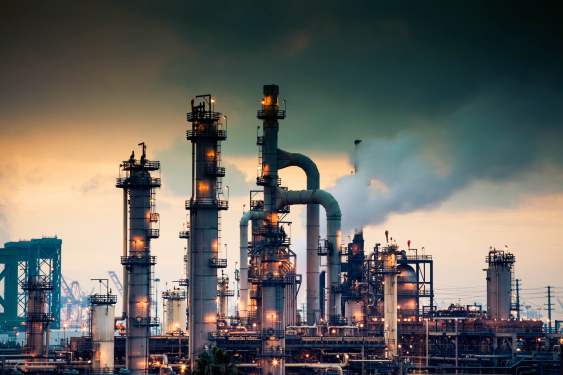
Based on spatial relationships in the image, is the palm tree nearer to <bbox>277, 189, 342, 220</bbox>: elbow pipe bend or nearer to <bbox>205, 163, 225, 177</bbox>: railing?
<bbox>205, 163, 225, 177</bbox>: railing

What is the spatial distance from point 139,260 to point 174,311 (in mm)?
26540

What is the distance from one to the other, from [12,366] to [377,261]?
4031 cm

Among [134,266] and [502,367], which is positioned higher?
[134,266]

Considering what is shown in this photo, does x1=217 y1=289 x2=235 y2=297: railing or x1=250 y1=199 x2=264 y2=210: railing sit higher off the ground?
x1=250 y1=199 x2=264 y2=210: railing

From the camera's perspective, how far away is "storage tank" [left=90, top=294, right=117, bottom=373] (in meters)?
100

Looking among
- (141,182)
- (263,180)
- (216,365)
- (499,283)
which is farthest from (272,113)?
(216,365)

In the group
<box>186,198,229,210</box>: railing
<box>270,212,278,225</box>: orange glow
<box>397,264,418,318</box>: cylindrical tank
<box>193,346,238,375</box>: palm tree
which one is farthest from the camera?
<box>397,264,418,318</box>: cylindrical tank

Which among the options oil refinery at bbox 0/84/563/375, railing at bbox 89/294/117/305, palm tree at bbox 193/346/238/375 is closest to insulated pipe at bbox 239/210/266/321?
oil refinery at bbox 0/84/563/375

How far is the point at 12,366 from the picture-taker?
108375 mm

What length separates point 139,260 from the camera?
105125 millimetres

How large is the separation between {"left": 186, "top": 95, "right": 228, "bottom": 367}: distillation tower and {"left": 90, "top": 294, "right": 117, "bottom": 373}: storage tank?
612 cm

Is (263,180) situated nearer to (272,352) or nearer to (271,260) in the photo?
(271,260)

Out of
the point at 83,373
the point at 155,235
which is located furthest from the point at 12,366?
the point at 155,235

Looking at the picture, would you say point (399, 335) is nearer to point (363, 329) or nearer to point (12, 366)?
point (363, 329)
